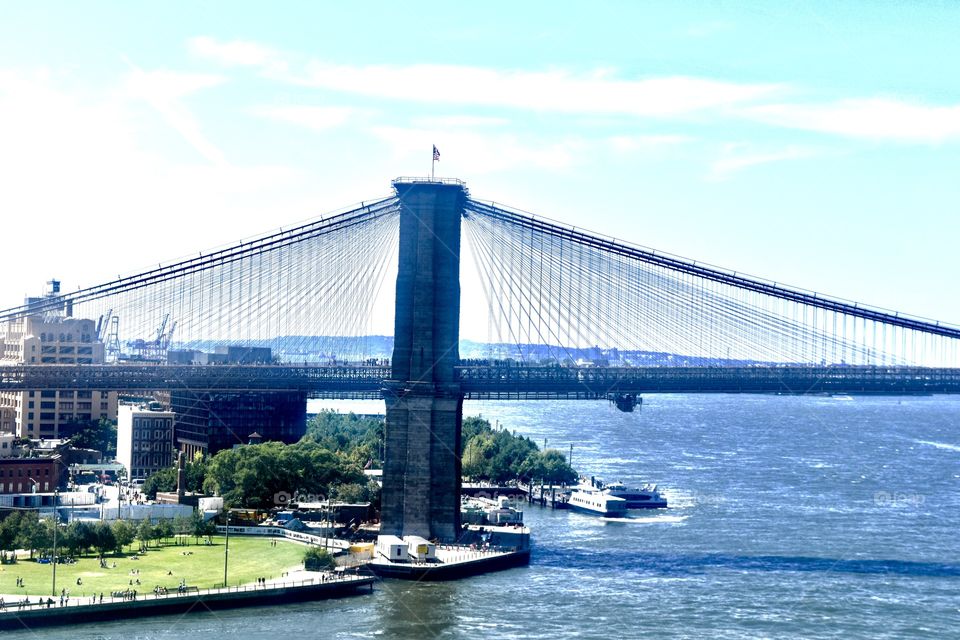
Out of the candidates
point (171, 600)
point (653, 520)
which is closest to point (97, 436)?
point (653, 520)

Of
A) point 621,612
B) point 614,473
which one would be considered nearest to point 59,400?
point 614,473

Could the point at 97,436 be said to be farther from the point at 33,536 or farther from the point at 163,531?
the point at 33,536

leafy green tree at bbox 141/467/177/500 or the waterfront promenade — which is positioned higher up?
leafy green tree at bbox 141/467/177/500

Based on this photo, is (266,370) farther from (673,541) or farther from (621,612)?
(621,612)

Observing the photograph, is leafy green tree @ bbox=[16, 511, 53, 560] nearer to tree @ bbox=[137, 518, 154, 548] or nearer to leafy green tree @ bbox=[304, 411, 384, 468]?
tree @ bbox=[137, 518, 154, 548]

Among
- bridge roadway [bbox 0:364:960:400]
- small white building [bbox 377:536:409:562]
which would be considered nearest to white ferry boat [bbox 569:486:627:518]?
bridge roadway [bbox 0:364:960:400]
